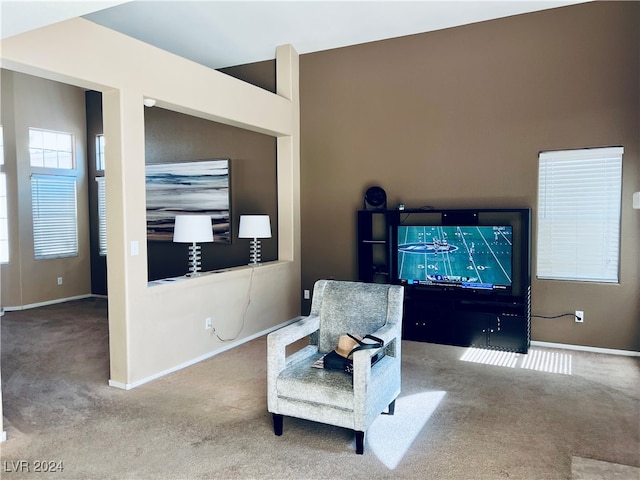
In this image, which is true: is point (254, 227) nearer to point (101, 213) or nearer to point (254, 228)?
point (254, 228)

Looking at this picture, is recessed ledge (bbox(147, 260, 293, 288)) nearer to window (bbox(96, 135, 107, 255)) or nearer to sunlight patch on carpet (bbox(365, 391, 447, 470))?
sunlight patch on carpet (bbox(365, 391, 447, 470))

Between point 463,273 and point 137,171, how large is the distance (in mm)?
3208

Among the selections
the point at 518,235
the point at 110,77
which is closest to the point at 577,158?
the point at 518,235

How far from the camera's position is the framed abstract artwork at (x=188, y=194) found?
6090mm

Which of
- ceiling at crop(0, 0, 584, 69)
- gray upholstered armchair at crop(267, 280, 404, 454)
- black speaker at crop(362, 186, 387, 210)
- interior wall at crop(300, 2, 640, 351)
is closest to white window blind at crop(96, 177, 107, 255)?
ceiling at crop(0, 0, 584, 69)

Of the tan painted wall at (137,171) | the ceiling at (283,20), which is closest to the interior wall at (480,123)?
the ceiling at (283,20)

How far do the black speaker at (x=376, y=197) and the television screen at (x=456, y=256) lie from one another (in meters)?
0.42

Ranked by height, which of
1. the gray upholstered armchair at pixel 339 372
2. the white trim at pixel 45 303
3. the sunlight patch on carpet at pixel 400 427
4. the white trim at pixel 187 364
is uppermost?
the gray upholstered armchair at pixel 339 372

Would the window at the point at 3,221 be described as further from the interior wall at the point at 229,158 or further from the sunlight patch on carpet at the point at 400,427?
the sunlight patch on carpet at the point at 400,427

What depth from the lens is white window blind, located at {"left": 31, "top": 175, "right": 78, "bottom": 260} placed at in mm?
6805

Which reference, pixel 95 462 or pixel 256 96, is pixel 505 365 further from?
pixel 256 96

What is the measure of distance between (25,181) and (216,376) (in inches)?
185

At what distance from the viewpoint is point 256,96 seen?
505 centimetres

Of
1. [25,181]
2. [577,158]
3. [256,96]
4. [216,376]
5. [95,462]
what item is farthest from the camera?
[25,181]
